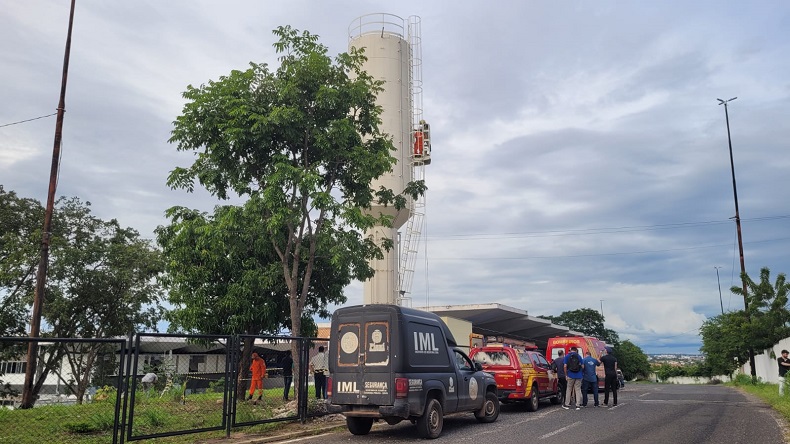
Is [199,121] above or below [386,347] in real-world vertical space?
above

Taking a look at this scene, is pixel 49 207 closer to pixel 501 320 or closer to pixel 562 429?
pixel 562 429

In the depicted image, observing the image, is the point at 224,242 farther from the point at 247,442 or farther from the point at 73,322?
the point at 73,322

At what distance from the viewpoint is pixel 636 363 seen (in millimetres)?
102625

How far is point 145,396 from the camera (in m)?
12.6

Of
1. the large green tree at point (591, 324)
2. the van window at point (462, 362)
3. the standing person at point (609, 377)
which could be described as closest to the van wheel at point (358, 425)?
the van window at point (462, 362)

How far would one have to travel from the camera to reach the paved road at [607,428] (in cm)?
1158

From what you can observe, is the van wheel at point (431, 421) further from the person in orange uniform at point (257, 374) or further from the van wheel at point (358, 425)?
the person in orange uniform at point (257, 374)

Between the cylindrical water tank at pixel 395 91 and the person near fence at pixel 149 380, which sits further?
the cylindrical water tank at pixel 395 91

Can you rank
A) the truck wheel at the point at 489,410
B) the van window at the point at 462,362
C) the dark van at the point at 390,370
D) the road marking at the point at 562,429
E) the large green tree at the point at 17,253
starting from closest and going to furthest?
the dark van at the point at 390,370 < the road marking at the point at 562,429 < the van window at the point at 462,362 < the truck wheel at the point at 489,410 < the large green tree at the point at 17,253

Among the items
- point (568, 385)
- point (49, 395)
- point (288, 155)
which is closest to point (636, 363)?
point (568, 385)

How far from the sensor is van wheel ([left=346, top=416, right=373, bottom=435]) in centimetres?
1243

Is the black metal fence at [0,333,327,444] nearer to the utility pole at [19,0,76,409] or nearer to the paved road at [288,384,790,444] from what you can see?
the paved road at [288,384,790,444]

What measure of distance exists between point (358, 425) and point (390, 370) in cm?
175

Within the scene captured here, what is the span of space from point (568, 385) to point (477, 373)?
5.66 meters
